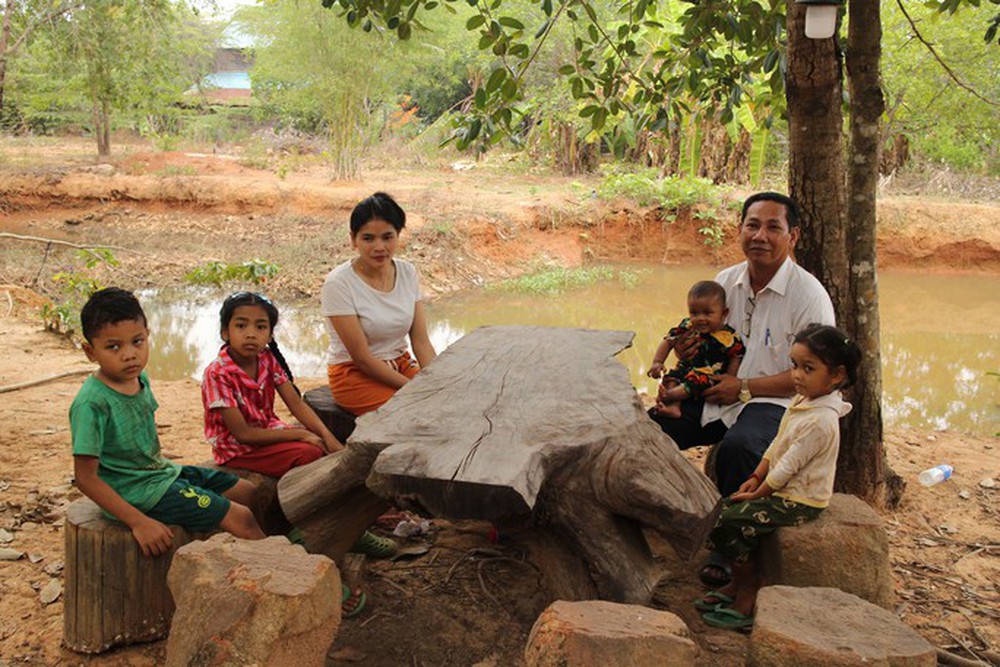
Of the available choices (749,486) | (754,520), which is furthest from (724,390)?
(754,520)

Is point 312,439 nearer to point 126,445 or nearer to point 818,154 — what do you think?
point 126,445

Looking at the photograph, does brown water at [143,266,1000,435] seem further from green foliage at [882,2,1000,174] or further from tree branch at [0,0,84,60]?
green foliage at [882,2,1000,174]

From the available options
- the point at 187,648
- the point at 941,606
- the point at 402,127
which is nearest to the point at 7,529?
the point at 187,648

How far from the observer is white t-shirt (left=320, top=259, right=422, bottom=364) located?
11.5 feet

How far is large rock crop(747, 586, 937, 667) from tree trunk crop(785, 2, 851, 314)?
1825mm

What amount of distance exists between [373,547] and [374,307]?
1.07m

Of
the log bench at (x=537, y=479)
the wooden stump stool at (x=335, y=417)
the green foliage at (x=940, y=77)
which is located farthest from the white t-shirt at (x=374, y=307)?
the green foliage at (x=940, y=77)

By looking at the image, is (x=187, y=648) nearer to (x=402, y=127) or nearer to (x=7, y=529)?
(x=7, y=529)

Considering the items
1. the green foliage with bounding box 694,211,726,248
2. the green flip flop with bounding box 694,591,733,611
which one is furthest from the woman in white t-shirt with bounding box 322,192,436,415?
the green foliage with bounding box 694,211,726,248

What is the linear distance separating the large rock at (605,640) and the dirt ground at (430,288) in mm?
707

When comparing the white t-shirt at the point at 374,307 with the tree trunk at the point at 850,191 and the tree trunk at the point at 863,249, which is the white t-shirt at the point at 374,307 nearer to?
the tree trunk at the point at 850,191

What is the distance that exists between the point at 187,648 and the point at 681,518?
1.33 m

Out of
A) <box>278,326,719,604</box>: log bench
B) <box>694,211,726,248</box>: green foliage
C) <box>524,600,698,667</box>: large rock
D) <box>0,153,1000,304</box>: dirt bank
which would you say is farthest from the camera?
<box>694,211,726,248</box>: green foliage

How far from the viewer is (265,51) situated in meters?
15.7
